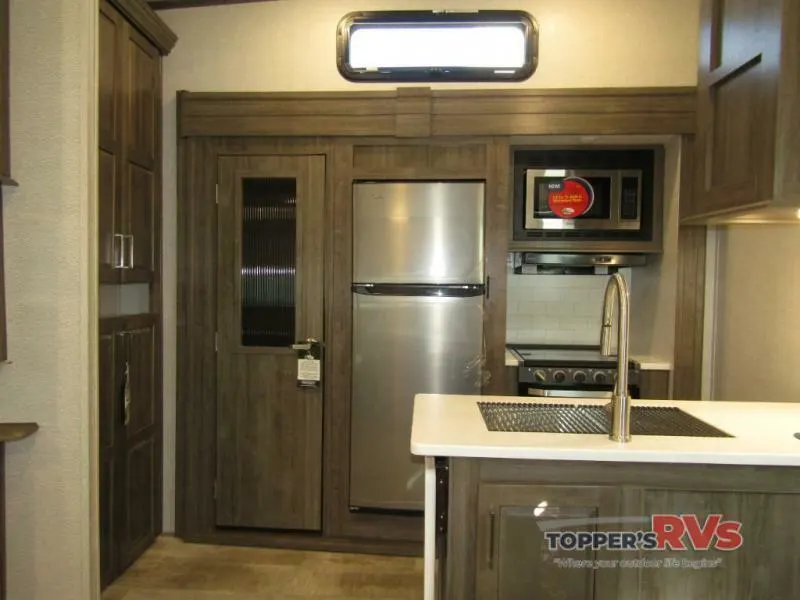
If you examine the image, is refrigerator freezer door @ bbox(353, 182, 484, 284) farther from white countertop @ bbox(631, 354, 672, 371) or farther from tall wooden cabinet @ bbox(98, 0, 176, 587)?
tall wooden cabinet @ bbox(98, 0, 176, 587)

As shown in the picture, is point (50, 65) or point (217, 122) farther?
point (217, 122)

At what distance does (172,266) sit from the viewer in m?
2.80

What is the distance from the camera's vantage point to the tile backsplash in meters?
3.30

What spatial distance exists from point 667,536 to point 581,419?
382 mm

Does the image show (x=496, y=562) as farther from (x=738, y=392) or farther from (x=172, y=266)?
(x=172, y=266)

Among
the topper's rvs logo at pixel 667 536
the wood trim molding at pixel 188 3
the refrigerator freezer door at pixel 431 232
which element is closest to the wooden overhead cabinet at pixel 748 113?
the topper's rvs logo at pixel 667 536

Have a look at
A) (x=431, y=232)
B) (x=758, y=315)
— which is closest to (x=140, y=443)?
(x=431, y=232)

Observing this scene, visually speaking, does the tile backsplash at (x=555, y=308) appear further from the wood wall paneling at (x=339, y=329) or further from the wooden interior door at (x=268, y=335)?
the wooden interior door at (x=268, y=335)

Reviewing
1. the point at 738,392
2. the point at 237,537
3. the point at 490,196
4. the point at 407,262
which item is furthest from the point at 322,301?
the point at 738,392

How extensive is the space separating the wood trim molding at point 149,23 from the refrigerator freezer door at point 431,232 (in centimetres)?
132

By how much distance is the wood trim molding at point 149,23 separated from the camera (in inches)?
92.3

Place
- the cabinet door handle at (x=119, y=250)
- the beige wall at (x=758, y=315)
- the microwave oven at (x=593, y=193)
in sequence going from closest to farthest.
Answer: the beige wall at (x=758, y=315) → the cabinet door handle at (x=119, y=250) → the microwave oven at (x=593, y=193)

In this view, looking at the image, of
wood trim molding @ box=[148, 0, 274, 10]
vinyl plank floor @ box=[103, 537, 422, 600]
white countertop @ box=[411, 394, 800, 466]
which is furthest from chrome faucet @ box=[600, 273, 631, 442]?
wood trim molding @ box=[148, 0, 274, 10]

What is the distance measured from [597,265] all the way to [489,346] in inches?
32.7
